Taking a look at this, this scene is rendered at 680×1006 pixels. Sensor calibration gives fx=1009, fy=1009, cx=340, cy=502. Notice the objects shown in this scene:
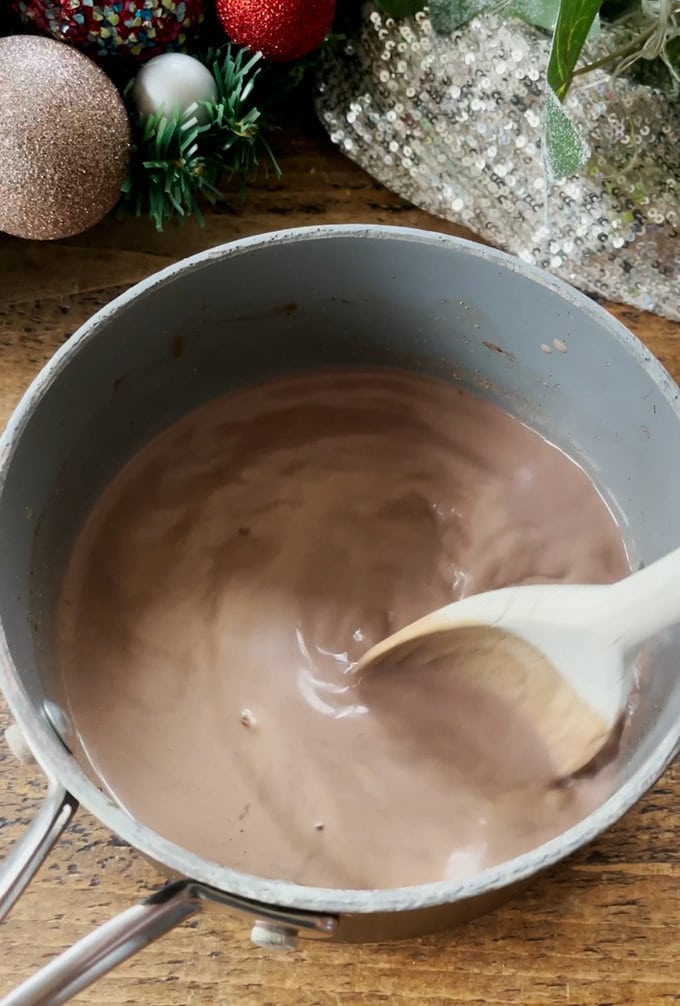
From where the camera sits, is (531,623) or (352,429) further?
(352,429)

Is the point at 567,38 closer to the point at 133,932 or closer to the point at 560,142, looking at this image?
the point at 560,142

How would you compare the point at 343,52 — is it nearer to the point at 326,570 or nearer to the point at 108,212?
the point at 108,212

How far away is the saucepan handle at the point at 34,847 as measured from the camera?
1.60 feet

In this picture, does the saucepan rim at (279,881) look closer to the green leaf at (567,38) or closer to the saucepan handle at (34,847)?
the saucepan handle at (34,847)

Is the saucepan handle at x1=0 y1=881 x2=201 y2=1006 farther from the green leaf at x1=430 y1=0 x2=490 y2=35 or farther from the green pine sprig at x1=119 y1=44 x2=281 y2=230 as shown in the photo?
the green leaf at x1=430 y1=0 x2=490 y2=35

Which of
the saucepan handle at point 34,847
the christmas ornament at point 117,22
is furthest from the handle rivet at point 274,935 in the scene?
the christmas ornament at point 117,22

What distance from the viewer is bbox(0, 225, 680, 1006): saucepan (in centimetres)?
48

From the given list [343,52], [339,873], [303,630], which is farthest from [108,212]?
[339,873]

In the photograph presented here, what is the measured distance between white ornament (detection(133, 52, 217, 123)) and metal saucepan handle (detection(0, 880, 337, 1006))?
0.52m

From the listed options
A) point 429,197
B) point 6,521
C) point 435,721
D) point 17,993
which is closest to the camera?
point 17,993

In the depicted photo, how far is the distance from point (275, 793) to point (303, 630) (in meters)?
0.12

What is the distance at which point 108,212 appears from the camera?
2.47 ft

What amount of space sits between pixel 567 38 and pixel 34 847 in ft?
1.77

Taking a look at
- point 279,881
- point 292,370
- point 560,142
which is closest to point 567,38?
point 560,142
